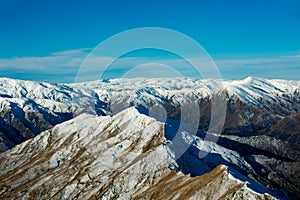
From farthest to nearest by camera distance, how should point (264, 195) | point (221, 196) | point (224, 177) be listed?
1. point (224, 177)
2. point (221, 196)
3. point (264, 195)

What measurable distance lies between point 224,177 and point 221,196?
43.1 feet

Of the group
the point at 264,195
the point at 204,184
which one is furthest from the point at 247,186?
the point at 204,184

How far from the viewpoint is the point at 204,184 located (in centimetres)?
19025

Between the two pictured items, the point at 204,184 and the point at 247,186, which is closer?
the point at 247,186

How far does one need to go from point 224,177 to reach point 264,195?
92.3ft

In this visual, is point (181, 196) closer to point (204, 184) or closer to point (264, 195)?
point (204, 184)

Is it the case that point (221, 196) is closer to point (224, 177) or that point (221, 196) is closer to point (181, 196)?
point (224, 177)

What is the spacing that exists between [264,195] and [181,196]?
47.3 m

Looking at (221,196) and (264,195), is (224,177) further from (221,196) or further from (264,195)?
(264,195)

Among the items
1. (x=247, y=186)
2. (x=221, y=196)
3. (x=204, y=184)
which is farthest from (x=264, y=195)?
(x=204, y=184)

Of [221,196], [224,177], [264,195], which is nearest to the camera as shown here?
[264,195]

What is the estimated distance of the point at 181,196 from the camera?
194000 mm

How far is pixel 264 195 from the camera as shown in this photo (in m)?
159

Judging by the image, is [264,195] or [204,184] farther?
[204,184]
